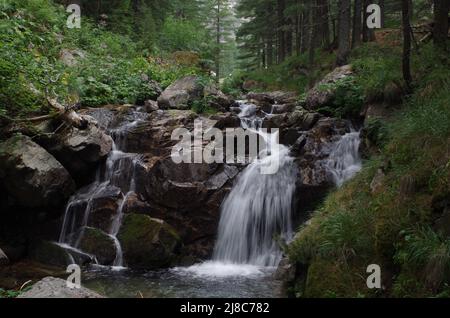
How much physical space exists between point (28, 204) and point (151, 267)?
377cm

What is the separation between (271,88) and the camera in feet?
74.8

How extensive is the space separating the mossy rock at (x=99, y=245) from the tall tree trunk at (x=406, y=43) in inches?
319

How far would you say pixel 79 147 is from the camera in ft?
36.1

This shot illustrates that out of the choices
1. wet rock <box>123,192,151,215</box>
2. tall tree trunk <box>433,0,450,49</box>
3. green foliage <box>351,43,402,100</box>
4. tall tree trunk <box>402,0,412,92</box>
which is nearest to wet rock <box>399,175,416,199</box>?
tall tree trunk <box>402,0,412,92</box>

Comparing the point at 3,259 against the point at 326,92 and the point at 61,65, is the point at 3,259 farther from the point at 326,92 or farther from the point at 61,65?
the point at 326,92

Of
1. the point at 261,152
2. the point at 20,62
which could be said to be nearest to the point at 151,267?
the point at 261,152

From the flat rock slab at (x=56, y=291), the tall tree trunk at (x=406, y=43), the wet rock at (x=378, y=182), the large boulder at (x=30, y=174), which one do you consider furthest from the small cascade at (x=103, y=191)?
the tall tree trunk at (x=406, y=43)

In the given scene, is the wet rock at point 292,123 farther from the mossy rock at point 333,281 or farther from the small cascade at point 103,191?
the mossy rock at point 333,281

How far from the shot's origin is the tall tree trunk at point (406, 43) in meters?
9.03

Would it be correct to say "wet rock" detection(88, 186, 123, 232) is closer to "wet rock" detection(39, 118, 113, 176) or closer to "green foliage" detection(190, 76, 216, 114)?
"wet rock" detection(39, 118, 113, 176)

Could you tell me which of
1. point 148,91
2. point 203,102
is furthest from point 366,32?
point 148,91

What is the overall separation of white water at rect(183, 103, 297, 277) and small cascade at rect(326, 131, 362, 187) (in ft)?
3.31

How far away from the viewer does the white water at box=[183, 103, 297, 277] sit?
9.84m
